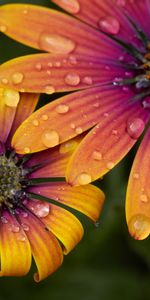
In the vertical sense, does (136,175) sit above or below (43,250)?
above

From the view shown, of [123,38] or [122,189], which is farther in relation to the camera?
[122,189]

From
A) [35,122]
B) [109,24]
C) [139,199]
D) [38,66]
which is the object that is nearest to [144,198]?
[139,199]

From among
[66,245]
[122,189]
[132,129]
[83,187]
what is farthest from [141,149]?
[122,189]

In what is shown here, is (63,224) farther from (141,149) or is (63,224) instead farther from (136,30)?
(136,30)

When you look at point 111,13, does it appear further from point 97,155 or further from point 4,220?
point 4,220

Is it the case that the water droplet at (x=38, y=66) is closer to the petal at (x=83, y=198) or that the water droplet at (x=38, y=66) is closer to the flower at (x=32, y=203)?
the flower at (x=32, y=203)

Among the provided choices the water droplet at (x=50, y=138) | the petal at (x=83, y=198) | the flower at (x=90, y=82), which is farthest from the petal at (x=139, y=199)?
the water droplet at (x=50, y=138)

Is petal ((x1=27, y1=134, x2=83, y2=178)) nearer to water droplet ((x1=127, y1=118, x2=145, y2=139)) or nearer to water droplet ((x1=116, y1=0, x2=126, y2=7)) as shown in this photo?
water droplet ((x1=127, y1=118, x2=145, y2=139))
